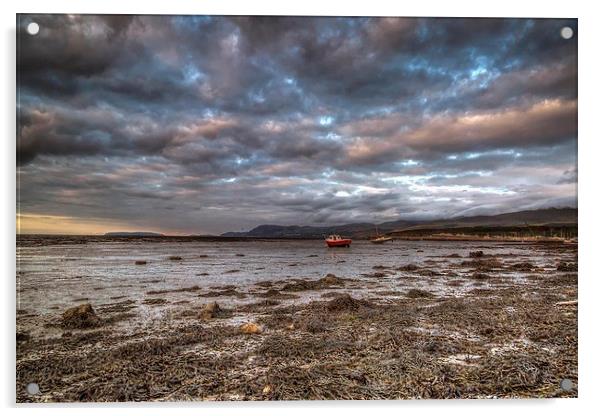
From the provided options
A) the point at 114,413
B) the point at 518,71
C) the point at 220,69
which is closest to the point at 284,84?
the point at 220,69

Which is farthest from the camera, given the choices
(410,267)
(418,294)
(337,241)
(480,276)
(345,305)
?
(410,267)

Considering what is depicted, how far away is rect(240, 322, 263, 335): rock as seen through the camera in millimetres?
3354

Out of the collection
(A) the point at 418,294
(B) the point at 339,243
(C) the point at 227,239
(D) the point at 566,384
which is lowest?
(D) the point at 566,384

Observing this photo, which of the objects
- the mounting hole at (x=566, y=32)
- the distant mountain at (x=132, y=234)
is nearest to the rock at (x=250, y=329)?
the distant mountain at (x=132, y=234)

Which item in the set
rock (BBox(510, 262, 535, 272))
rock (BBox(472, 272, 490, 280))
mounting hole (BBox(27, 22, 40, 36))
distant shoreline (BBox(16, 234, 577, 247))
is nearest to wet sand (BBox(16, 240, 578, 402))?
distant shoreline (BBox(16, 234, 577, 247))

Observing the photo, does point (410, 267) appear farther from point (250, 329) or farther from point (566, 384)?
point (250, 329)

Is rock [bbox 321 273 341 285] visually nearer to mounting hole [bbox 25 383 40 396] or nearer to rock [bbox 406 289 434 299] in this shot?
rock [bbox 406 289 434 299]

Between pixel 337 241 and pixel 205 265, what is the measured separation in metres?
2.91

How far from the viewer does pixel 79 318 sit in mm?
3475

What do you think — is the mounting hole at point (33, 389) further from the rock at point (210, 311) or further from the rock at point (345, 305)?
the rock at point (345, 305)

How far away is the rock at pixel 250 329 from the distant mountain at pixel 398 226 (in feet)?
4.13

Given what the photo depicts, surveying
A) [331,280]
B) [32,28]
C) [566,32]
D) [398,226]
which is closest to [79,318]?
[32,28]

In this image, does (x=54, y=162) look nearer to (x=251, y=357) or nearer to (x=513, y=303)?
(x=251, y=357)

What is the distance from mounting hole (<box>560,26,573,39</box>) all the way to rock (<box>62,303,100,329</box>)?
18.7 ft
